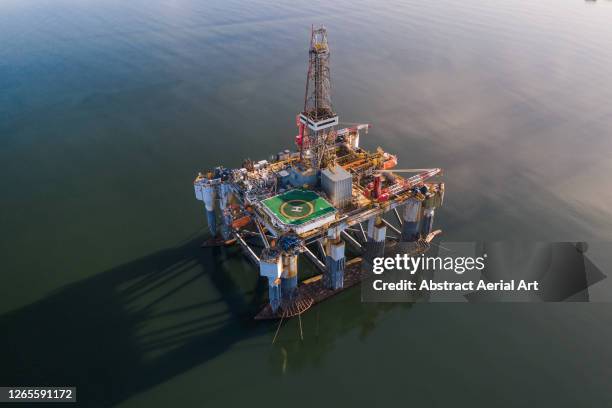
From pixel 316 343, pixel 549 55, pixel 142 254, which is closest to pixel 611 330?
pixel 316 343

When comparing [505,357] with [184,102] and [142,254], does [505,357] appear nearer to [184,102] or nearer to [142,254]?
[142,254]

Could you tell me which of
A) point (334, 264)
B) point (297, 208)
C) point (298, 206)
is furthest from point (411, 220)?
point (297, 208)

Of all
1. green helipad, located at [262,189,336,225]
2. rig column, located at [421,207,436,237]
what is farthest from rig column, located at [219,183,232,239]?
rig column, located at [421,207,436,237]

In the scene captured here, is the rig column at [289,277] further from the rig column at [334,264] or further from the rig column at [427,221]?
the rig column at [427,221]

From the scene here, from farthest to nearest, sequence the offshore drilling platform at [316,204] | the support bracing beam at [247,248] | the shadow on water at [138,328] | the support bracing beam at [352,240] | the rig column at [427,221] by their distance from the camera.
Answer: the support bracing beam at [352,240]
the rig column at [427,221]
the support bracing beam at [247,248]
the offshore drilling platform at [316,204]
the shadow on water at [138,328]

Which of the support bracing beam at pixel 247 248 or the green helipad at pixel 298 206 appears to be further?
the support bracing beam at pixel 247 248

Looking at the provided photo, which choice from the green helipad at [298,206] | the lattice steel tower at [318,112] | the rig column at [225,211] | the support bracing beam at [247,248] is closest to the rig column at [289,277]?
the green helipad at [298,206]

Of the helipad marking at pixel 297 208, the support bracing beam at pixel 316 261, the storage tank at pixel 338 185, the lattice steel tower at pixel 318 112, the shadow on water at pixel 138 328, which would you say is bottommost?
the shadow on water at pixel 138 328

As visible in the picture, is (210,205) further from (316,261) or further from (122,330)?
(122,330)
